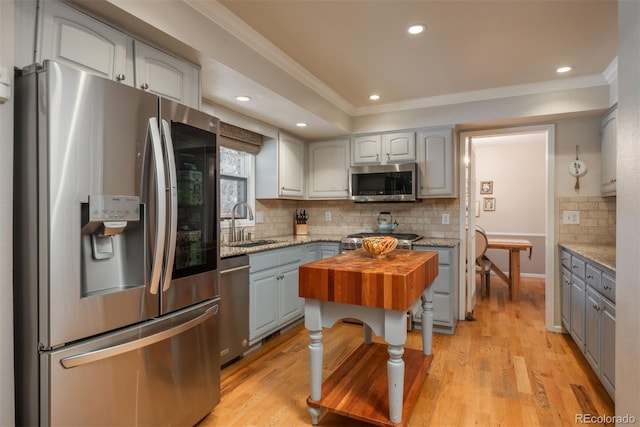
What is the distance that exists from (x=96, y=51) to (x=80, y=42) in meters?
0.07

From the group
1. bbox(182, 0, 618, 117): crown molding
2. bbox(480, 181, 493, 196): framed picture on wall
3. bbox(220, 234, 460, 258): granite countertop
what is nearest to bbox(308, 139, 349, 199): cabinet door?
bbox(182, 0, 618, 117): crown molding

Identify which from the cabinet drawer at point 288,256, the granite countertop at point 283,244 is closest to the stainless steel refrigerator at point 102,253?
the granite countertop at point 283,244

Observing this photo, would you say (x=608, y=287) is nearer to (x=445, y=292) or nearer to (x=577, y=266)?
(x=577, y=266)

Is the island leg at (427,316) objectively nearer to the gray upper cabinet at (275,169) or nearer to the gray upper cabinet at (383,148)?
the gray upper cabinet at (383,148)

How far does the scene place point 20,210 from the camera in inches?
53.1

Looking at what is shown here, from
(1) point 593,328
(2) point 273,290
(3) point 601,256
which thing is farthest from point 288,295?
(3) point 601,256

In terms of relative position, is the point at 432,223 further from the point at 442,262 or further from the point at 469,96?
the point at 469,96

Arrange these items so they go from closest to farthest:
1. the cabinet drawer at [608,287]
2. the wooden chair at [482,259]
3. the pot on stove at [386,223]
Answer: the cabinet drawer at [608,287], the pot on stove at [386,223], the wooden chair at [482,259]

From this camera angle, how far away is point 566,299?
3.26 metres

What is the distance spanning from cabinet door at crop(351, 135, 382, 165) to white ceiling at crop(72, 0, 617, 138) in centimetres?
60

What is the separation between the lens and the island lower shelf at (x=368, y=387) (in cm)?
187

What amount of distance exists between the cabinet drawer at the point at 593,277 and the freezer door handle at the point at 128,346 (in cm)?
246

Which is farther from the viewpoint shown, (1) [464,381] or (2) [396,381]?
(1) [464,381]

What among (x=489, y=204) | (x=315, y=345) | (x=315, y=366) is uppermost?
(x=489, y=204)
